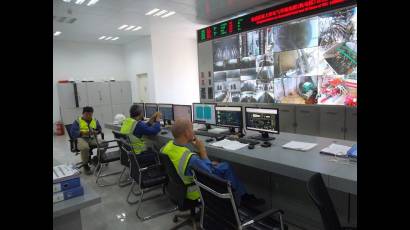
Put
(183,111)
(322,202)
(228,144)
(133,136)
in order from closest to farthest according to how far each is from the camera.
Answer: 1. (322,202)
2. (228,144)
3. (133,136)
4. (183,111)

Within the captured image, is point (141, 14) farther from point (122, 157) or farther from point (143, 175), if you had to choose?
point (143, 175)

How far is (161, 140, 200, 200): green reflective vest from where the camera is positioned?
2.05 m

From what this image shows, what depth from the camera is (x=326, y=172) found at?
181cm

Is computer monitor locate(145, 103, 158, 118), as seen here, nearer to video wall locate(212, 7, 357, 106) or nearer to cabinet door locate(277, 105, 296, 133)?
video wall locate(212, 7, 357, 106)

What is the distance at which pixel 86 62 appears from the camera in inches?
347

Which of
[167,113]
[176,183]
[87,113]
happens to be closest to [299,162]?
[176,183]

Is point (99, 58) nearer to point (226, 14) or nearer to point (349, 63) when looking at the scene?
point (226, 14)

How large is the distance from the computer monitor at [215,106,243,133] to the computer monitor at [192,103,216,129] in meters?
0.10

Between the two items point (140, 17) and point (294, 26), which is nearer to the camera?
point (294, 26)

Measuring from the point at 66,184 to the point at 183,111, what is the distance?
2474 mm

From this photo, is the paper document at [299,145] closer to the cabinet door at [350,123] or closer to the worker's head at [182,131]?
the worker's head at [182,131]
